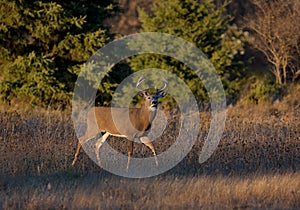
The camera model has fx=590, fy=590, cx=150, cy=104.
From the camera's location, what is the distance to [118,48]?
1880 cm

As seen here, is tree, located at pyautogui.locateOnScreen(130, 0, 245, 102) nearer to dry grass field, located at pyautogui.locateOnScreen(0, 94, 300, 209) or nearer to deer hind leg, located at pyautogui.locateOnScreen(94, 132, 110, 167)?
dry grass field, located at pyautogui.locateOnScreen(0, 94, 300, 209)

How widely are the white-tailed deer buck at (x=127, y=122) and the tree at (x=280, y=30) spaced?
15.4 meters

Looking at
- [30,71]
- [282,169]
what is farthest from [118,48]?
[282,169]

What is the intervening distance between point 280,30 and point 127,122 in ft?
Result: 52.4

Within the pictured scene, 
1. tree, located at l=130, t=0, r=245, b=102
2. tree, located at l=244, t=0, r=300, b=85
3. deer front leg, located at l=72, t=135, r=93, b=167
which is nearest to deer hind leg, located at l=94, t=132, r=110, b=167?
deer front leg, located at l=72, t=135, r=93, b=167

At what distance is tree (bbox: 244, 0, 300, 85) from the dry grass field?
40.4ft

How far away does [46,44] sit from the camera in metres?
18.6

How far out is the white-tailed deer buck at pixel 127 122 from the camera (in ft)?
34.4

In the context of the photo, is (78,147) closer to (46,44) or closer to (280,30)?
(46,44)

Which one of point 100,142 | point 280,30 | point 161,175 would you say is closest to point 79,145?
point 100,142

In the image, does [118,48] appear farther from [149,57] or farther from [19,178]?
[19,178]

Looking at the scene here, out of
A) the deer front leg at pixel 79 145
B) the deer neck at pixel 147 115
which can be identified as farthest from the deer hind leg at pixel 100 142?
the deer neck at pixel 147 115

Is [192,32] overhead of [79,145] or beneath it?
overhead

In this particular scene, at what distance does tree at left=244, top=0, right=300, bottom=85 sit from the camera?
25047 millimetres
